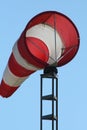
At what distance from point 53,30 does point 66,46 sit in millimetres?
479

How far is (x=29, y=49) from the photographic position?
21.5 ft

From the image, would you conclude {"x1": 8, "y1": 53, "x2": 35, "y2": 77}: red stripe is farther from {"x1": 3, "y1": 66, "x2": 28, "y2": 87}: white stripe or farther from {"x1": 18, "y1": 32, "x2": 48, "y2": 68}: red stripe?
{"x1": 18, "y1": 32, "x2": 48, "y2": 68}: red stripe

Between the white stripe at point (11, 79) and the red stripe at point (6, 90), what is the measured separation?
0.14 metres

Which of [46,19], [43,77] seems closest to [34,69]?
[43,77]

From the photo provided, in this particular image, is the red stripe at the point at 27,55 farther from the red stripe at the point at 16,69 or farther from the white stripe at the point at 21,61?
the red stripe at the point at 16,69

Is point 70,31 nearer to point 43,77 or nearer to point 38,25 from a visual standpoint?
point 38,25

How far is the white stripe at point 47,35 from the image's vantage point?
23.6 ft

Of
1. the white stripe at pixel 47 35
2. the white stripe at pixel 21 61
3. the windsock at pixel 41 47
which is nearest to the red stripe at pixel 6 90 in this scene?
the windsock at pixel 41 47

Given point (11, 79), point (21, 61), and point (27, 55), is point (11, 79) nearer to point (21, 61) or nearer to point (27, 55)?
point (21, 61)

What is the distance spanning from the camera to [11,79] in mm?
7230

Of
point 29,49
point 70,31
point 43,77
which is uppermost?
point 70,31

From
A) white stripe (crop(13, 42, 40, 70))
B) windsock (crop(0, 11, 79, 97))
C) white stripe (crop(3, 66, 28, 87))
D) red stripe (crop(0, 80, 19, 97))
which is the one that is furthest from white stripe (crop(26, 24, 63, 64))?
red stripe (crop(0, 80, 19, 97))

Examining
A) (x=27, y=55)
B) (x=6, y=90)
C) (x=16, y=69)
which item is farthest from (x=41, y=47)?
(x=6, y=90)

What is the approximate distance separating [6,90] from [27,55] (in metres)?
1.54
